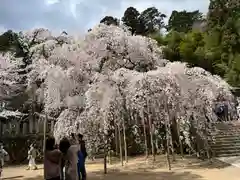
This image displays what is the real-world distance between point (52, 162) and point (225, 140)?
1235cm

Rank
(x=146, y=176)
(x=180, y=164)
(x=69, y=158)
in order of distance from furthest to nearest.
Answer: (x=180, y=164)
(x=146, y=176)
(x=69, y=158)

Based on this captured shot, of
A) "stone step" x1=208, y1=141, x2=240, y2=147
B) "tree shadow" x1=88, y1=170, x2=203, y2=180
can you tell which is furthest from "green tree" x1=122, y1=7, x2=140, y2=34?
"tree shadow" x1=88, y1=170, x2=203, y2=180

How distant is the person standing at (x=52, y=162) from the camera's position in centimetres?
687

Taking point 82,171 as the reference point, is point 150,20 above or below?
above

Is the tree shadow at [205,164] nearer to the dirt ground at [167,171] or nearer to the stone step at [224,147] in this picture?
the dirt ground at [167,171]

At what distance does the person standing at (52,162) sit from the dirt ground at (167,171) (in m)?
5.29

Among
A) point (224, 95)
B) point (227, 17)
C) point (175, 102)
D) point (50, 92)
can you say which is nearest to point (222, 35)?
point (227, 17)

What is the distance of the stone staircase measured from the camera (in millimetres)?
16422

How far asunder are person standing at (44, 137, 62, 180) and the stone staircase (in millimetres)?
10751

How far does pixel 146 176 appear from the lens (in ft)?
40.0

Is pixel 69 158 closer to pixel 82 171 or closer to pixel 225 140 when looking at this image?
pixel 82 171

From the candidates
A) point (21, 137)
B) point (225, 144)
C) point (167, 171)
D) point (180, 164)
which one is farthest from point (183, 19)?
point (167, 171)

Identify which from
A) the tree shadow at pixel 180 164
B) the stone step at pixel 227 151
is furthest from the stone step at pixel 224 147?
the tree shadow at pixel 180 164

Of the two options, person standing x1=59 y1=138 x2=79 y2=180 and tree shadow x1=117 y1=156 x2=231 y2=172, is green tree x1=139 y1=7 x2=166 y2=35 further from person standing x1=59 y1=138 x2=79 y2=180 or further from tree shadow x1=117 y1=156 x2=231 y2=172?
person standing x1=59 y1=138 x2=79 y2=180
